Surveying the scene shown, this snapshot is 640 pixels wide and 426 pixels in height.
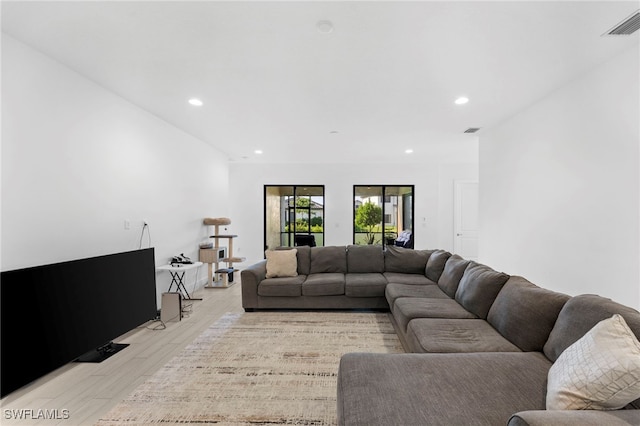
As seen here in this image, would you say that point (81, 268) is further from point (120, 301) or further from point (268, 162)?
point (268, 162)

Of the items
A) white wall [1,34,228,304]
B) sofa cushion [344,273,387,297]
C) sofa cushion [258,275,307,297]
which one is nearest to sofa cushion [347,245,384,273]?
sofa cushion [344,273,387,297]

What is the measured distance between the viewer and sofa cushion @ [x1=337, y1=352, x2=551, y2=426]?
1.32 metres

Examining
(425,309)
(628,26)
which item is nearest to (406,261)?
(425,309)

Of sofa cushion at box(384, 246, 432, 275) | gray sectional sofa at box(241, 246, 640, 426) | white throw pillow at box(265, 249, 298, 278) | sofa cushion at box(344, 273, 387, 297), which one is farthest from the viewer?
sofa cushion at box(384, 246, 432, 275)

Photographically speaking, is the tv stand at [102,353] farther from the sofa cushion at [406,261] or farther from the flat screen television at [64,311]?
the sofa cushion at [406,261]

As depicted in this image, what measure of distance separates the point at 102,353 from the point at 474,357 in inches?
126

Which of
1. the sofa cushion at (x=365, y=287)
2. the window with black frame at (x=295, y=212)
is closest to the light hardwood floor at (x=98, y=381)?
the sofa cushion at (x=365, y=287)

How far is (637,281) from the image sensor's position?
246 cm

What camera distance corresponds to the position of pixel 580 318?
1.63m

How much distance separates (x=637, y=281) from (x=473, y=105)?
2.39m

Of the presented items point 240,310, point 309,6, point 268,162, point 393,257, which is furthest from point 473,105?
point 268,162

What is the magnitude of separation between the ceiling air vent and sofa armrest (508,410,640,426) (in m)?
2.49

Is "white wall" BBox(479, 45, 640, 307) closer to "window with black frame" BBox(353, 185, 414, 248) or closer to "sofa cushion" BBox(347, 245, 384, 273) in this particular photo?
"sofa cushion" BBox(347, 245, 384, 273)

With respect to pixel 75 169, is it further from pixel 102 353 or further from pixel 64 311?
pixel 102 353
